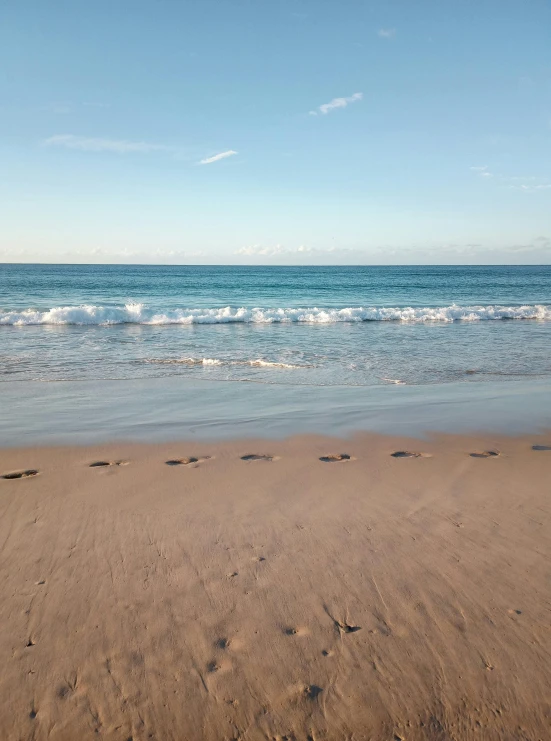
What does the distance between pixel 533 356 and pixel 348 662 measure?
508 inches

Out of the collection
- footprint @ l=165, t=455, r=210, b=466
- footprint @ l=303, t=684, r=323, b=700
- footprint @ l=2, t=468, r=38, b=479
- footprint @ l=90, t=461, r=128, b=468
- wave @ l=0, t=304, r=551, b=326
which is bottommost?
footprint @ l=303, t=684, r=323, b=700

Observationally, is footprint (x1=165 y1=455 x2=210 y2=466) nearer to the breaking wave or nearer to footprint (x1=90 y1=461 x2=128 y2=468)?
footprint (x1=90 y1=461 x2=128 y2=468)

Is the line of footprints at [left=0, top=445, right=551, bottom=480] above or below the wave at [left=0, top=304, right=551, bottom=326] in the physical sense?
below

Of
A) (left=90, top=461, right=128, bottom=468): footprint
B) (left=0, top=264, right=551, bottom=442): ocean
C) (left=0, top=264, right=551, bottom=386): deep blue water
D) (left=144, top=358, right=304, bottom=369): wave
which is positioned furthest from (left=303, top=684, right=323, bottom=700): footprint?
(left=144, top=358, right=304, bottom=369): wave

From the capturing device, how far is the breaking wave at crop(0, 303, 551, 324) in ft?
69.5

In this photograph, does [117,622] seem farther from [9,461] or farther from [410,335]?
[410,335]

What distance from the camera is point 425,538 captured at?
13.3 ft

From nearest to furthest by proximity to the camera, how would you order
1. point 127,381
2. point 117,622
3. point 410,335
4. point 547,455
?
point 117,622 < point 547,455 < point 127,381 < point 410,335

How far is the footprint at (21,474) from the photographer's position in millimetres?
5309

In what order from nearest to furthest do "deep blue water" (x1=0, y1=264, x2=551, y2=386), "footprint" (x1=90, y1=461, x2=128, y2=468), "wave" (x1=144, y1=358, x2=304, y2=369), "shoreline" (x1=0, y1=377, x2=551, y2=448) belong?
"footprint" (x1=90, y1=461, x2=128, y2=468), "shoreline" (x1=0, y1=377, x2=551, y2=448), "deep blue water" (x1=0, y1=264, x2=551, y2=386), "wave" (x1=144, y1=358, x2=304, y2=369)

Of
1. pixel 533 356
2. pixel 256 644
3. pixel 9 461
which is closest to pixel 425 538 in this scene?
pixel 256 644

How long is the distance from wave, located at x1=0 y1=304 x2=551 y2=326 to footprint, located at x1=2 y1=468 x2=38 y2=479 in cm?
1659

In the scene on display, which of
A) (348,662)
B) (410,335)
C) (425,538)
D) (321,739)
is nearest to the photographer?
(321,739)

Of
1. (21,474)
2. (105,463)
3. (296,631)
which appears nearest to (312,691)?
(296,631)
